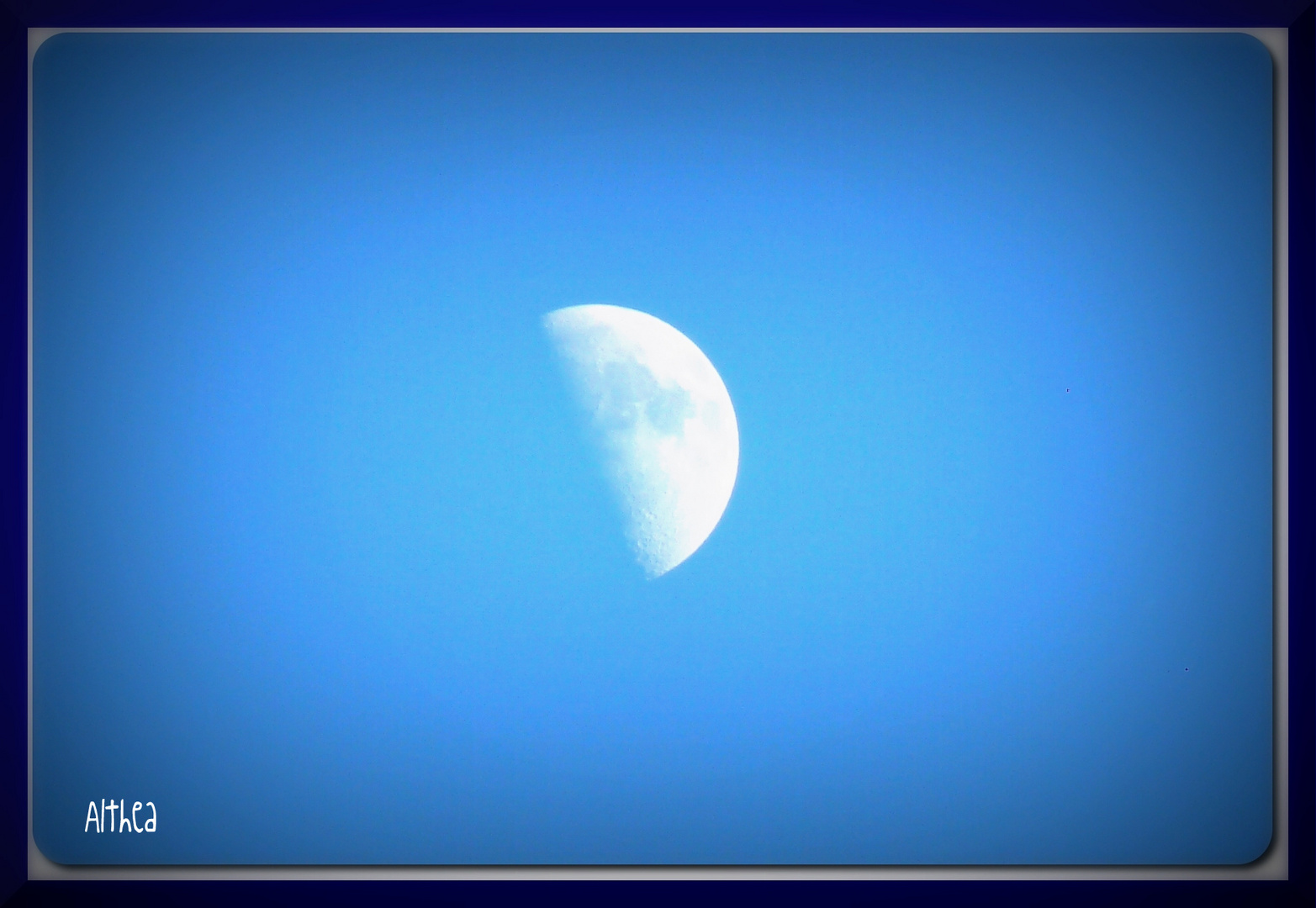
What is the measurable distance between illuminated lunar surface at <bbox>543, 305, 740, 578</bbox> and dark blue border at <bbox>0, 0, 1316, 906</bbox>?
2.17 feet

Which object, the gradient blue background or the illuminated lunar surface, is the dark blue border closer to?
the gradient blue background

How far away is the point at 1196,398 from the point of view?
1516mm

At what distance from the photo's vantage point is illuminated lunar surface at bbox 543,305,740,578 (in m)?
1.50

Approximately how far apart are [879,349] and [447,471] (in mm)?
938

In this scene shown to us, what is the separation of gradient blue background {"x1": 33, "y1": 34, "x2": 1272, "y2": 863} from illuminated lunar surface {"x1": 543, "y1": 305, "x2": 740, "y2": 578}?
0.05 meters

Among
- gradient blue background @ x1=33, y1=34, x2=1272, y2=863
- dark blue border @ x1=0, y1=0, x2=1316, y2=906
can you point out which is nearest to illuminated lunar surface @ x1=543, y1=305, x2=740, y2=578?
gradient blue background @ x1=33, y1=34, x2=1272, y2=863

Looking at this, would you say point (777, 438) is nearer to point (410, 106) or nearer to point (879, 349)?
point (879, 349)
